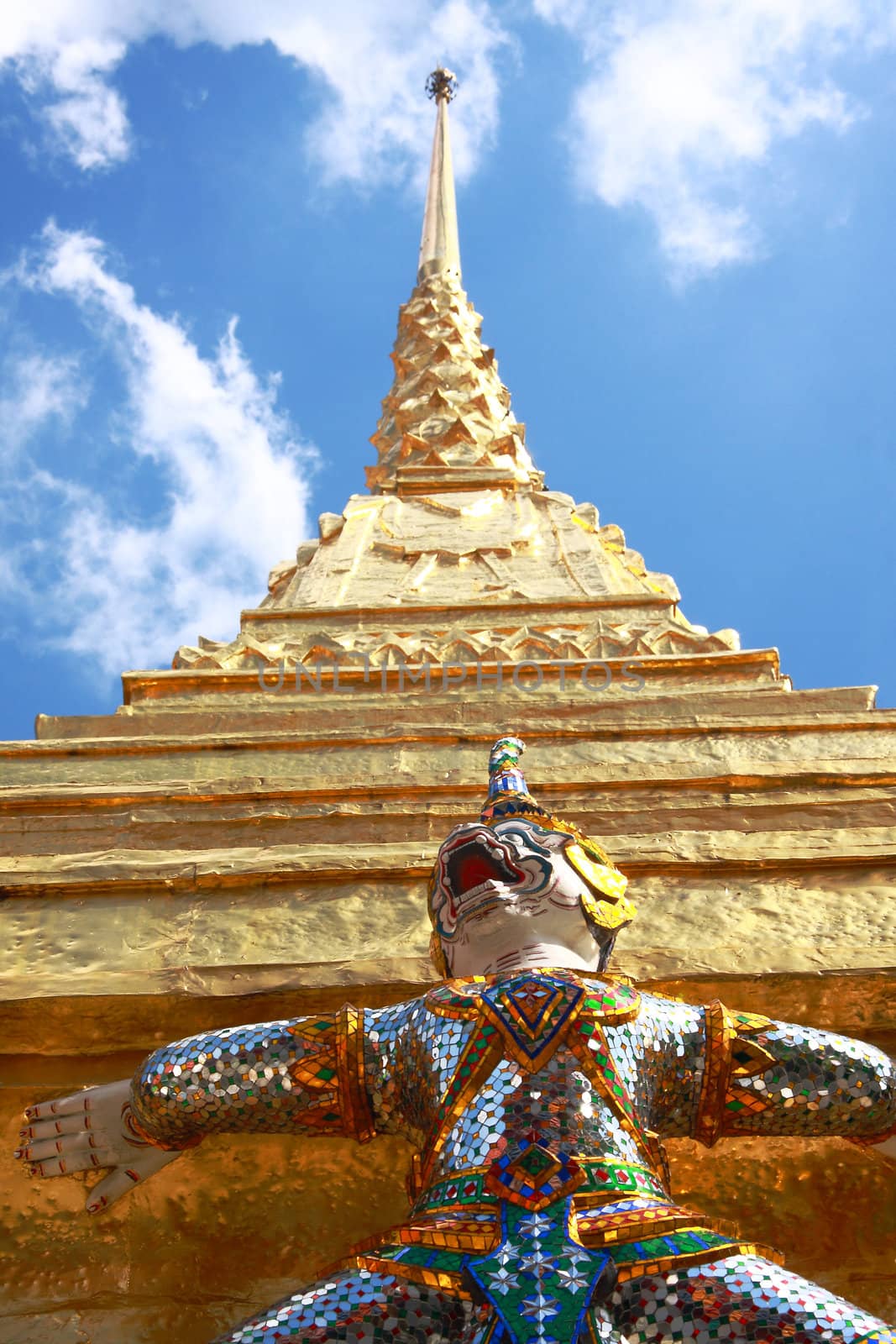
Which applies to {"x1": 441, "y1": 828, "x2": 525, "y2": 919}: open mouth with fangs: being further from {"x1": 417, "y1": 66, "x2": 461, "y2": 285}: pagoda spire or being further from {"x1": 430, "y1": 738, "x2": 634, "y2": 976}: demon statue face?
{"x1": 417, "y1": 66, "x2": 461, "y2": 285}: pagoda spire

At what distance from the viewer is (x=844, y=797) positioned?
4.20 meters

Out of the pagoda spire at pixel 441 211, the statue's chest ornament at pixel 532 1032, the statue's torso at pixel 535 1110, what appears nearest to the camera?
the statue's torso at pixel 535 1110

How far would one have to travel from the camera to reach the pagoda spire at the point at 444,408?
9961mm

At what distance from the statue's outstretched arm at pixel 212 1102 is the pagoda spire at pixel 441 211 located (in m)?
12.3

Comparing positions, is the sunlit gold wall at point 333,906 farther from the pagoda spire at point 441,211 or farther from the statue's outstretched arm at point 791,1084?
the pagoda spire at point 441,211

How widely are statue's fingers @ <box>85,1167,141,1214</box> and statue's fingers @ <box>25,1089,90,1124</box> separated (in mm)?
137

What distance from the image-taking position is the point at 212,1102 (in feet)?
8.23

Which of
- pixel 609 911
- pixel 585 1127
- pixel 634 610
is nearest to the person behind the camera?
pixel 585 1127

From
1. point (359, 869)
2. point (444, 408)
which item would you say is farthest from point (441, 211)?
point (359, 869)

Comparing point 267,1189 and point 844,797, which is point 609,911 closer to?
point 267,1189

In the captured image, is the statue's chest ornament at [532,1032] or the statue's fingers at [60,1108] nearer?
the statue's chest ornament at [532,1032]

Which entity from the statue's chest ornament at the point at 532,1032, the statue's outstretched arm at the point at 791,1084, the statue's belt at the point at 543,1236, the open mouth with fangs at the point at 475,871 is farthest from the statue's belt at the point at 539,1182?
the open mouth with fangs at the point at 475,871

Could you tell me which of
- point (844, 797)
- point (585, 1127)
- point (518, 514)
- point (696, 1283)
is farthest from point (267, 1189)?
point (518, 514)

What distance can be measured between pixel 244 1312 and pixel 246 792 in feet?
6.17
